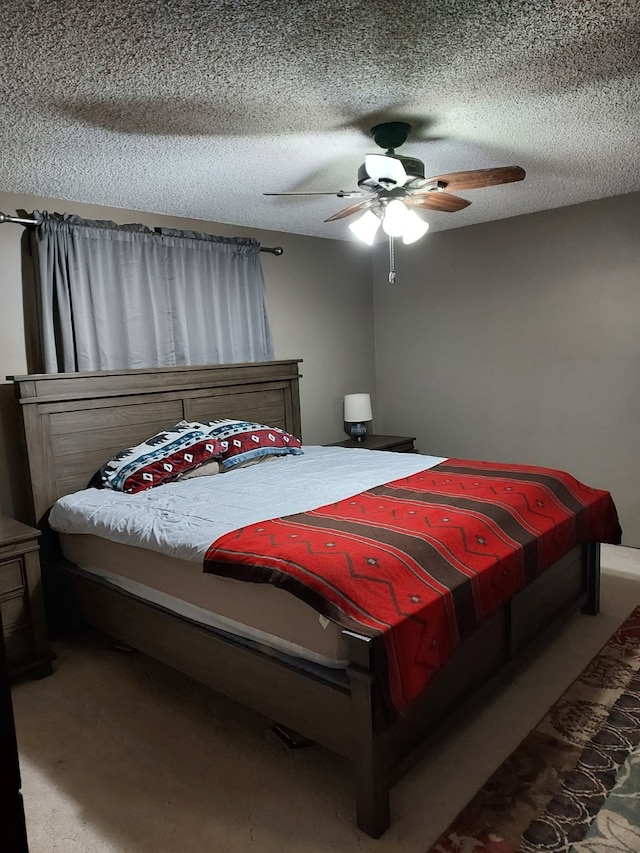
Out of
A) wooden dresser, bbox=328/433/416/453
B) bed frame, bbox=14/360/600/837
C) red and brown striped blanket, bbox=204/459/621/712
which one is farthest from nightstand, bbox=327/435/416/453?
red and brown striped blanket, bbox=204/459/621/712

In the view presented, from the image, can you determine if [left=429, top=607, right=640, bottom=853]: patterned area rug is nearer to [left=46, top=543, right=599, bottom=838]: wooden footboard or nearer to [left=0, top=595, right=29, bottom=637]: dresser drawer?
[left=46, top=543, right=599, bottom=838]: wooden footboard

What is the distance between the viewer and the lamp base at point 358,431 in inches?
191

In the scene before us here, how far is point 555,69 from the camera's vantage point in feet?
6.57

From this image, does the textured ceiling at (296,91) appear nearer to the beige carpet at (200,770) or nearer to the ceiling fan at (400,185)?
the ceiling fan at (400,185)

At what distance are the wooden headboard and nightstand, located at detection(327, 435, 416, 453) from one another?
2.66 ft

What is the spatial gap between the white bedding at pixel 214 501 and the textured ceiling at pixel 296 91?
156 cm

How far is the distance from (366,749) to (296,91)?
212 centimetres

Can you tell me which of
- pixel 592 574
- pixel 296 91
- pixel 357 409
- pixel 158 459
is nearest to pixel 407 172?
pixel 296 91

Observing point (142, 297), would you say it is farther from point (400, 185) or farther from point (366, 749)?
point (366, 749)

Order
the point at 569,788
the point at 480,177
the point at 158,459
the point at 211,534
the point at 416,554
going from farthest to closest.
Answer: the point at 158,459 → the point at 480,177 → the point at 211,534 → the point at 416,554 → the point at 569,788

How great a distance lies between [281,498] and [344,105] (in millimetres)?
1634

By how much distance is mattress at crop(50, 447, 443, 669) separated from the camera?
195cm

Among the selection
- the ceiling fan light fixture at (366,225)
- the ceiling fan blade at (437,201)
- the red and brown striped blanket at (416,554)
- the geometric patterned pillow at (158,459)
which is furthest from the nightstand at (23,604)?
the ceiling fan blade at (437,201)

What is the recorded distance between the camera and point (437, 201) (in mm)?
2875
